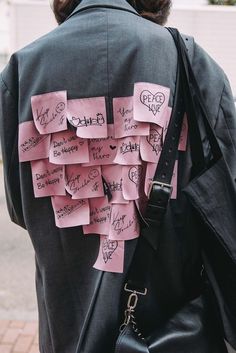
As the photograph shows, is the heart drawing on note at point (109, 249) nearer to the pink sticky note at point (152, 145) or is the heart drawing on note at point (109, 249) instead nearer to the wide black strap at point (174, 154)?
the wide black strap at point (174, 154)

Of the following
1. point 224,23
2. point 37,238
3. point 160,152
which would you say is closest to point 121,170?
point 160,152

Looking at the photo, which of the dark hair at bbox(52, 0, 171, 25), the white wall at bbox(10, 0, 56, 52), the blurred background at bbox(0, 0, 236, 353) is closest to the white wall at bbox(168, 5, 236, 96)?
the blurred background at bbox(0, 0, 236, 353)

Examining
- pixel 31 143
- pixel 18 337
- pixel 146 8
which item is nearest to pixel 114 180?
pixel 31 143

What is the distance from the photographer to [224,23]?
8555mm

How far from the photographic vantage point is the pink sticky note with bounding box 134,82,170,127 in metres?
1.24

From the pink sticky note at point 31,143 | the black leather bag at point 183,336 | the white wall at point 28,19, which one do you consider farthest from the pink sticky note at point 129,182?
the white wall at point 28,19

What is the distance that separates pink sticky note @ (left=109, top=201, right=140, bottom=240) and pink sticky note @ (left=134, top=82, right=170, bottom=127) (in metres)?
0.25

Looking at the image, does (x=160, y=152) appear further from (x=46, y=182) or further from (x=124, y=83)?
(x=46, y=182)

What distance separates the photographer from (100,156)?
4.25ft

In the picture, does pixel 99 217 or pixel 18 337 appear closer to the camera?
pixel 99 217

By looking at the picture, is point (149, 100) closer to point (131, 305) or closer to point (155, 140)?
point (155, 140)

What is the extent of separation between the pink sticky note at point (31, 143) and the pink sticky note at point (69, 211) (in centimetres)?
14

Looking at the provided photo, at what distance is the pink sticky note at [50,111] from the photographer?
4.16 feet

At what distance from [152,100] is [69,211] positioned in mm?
401
